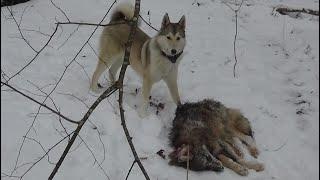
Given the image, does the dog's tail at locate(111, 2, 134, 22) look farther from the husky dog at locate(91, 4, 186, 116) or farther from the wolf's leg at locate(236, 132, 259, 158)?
the wolf's leg at locate(236, 132, 259, 158)

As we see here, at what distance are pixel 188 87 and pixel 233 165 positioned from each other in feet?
4.95

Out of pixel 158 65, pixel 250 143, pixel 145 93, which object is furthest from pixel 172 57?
pixel 250 143

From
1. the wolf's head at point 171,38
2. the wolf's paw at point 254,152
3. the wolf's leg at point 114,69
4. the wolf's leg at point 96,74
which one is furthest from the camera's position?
the wolf's leg at point 114,69

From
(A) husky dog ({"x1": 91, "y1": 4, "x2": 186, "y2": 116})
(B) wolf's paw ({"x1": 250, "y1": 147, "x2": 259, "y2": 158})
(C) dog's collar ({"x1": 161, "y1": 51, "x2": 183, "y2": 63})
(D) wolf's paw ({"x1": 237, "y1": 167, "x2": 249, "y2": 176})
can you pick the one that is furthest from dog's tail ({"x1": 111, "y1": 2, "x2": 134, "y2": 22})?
(D) wolf's paw ({"x1": 237, "y1": 167, "x2": 249, "y2": 176})

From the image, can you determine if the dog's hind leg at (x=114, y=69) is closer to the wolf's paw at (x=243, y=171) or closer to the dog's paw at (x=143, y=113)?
the dog's paw at (x=143, y=113)

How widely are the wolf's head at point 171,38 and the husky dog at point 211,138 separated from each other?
1.88ft

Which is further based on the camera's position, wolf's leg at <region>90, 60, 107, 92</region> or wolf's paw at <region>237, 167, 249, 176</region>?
wolf's leg at <region>90, 60, 107, 92</region>

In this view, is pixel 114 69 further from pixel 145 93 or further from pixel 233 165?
pixel 233 165

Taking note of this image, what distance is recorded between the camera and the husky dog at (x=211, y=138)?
4586mm

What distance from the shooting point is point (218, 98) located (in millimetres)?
5617

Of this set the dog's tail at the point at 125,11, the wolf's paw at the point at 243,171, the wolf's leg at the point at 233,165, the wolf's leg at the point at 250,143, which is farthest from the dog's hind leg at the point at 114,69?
the wolf's paw at the point at 243,171

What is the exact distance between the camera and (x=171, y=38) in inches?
200

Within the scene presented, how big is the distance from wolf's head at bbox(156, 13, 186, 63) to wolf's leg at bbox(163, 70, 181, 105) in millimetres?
266

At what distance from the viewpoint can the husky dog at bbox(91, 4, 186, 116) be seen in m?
5.12
